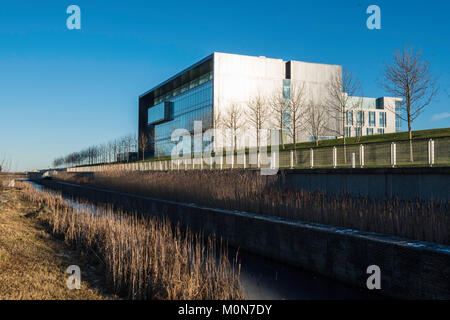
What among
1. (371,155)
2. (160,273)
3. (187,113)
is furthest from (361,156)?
(187,113)

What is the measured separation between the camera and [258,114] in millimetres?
42250

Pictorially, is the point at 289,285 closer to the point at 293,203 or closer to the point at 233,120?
the point at 293,203

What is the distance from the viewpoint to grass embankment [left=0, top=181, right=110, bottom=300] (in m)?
4.43

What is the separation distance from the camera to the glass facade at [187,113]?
47.6 m

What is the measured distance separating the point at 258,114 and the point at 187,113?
15884 millimetres

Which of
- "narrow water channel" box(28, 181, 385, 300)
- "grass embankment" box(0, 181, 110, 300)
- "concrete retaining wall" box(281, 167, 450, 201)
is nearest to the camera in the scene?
"grass embankment" box(0, 181, 110, 300)

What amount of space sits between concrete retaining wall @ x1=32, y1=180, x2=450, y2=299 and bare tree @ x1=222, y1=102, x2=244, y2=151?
32779 millimetres

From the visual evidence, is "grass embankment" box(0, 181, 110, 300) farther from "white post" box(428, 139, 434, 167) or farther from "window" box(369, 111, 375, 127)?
"window" box(369, 111, 375, 127)

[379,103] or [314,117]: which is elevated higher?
[379,103]

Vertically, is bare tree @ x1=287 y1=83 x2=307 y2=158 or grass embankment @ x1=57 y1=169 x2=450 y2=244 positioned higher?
bare tree @ x1=287 y1=83 x2=307 y2=158

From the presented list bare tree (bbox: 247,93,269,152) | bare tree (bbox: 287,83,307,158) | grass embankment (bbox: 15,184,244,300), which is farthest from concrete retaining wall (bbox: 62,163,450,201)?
bare tree (bbox: 287,83,307,158)

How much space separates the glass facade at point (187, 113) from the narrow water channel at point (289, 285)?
38.9 metres

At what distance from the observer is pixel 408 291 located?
4.79 meters
